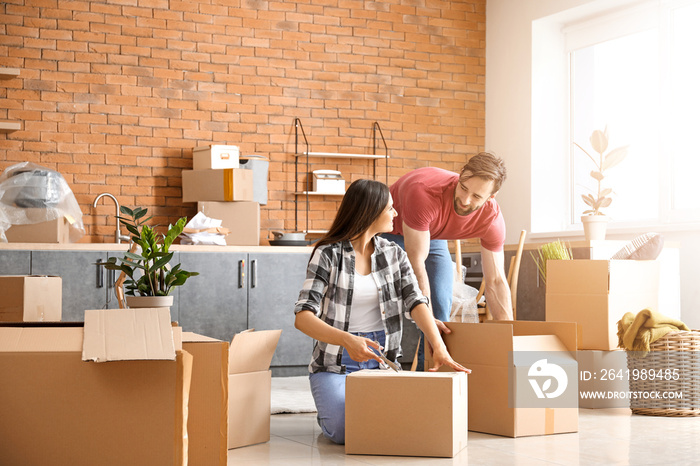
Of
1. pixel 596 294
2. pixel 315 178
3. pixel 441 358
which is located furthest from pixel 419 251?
pixel 315 178

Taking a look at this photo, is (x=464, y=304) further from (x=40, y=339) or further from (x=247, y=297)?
(x=40, y=339)

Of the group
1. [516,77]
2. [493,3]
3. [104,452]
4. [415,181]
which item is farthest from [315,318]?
[493,3]

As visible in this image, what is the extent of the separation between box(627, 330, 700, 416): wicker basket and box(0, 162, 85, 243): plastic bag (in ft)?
10.6

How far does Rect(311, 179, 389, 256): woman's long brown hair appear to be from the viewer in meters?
2.78

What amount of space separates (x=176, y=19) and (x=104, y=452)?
4.78m

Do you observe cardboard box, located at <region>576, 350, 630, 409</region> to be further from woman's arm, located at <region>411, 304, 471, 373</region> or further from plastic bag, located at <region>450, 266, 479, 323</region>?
woman's arm, located at <region>411, 304, 471, 373</region>

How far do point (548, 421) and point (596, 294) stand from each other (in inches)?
40.0

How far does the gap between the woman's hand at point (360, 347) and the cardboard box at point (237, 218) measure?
2.92 meters

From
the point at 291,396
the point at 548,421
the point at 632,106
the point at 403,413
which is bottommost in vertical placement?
the point at 291,396

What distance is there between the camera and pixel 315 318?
8.63ft

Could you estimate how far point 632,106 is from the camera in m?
5.63

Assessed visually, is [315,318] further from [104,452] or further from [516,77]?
[516,77]

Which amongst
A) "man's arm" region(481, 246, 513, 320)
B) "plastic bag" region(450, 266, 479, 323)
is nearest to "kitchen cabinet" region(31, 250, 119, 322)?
"plastic bag" region(450, 266, 479, 323)

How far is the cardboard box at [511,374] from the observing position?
281cm
